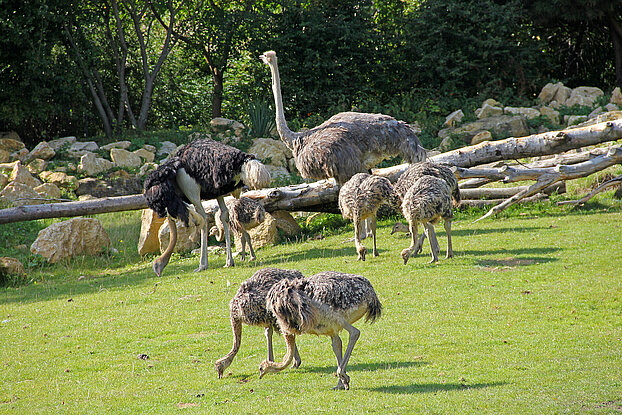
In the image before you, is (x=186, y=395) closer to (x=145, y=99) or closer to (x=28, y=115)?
(x=28, y=115)

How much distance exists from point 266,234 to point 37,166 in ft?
31.4

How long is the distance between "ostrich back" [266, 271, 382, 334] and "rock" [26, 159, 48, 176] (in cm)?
1664

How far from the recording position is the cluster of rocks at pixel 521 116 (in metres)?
22.2

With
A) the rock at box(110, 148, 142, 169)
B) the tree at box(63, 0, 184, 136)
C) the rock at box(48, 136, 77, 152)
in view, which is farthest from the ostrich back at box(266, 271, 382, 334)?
the tree at box(63, 0, 184, 136)

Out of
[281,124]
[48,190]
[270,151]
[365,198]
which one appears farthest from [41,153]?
[365,198]

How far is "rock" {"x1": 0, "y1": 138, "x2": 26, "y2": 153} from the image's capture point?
23641 millimetres

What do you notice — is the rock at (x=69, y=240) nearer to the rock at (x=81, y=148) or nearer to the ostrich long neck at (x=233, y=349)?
the rock at (x=81, y=148)

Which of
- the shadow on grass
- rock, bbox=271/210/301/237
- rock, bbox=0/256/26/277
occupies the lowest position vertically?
the shadow on grass

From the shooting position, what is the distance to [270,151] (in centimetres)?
2231

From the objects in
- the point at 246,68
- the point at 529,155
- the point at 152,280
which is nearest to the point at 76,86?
the point at 246,68

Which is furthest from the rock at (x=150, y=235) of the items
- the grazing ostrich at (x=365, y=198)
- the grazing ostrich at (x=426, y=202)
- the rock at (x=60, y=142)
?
the rock at (x=60, y=142)

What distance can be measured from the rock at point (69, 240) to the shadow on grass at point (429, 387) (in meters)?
10.9

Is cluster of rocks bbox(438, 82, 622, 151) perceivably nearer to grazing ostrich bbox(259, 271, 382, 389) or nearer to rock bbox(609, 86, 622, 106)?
rock bbox(609, 86, 622, 106)

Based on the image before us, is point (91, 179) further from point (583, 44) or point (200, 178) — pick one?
point (583, 44)
